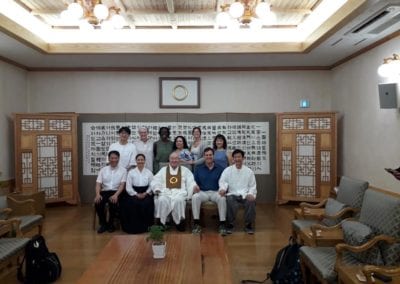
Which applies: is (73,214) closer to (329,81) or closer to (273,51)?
(273,51)

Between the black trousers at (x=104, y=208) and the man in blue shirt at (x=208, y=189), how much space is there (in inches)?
45.4

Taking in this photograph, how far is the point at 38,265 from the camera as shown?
340cm

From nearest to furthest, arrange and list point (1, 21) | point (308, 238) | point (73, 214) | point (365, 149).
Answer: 1. point (308, 238)
2. point (1, 21)
3. point (365, 149)
4. point (73, 214)

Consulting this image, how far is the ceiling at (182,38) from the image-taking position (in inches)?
188

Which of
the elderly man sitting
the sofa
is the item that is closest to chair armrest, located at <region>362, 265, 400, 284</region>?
the sofa

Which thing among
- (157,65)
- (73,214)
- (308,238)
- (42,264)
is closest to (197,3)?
(157,65)

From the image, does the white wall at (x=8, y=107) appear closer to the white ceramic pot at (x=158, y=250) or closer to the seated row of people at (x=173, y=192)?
the seated row of people at (x=173, y=192)

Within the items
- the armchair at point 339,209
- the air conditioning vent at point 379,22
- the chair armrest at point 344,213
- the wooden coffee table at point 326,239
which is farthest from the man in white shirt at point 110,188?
the air conditioning vent at point 379,22

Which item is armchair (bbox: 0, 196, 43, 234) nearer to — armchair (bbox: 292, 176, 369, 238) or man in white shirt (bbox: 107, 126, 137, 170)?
man in white shirt (bbox: 107, 126, 137, 170)

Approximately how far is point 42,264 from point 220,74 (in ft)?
16.2

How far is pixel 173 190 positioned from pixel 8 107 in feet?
11.0

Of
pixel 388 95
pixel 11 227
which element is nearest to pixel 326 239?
pixel 388 95

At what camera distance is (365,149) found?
577 cm

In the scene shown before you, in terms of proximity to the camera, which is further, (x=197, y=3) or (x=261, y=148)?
(x=261, y=148)
